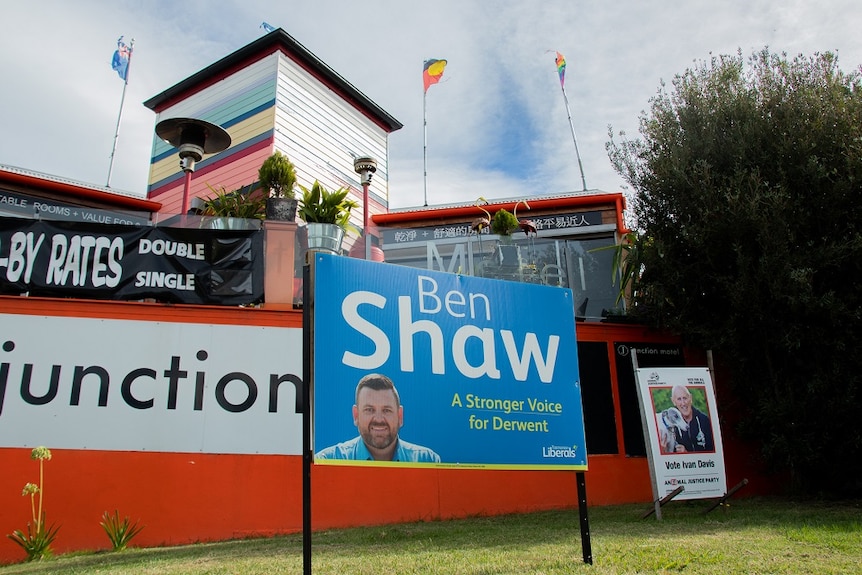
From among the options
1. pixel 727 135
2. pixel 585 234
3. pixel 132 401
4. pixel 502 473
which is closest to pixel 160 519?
pixel 132 401

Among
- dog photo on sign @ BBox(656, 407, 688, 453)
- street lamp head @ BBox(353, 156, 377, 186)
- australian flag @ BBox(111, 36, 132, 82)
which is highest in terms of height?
australian flag @ BBox(111, 36, 132, 82)

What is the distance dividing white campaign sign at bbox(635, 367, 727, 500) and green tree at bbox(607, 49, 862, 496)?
1276mm

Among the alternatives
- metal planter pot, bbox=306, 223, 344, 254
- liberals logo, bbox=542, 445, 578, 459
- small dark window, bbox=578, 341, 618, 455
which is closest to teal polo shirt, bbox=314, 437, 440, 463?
liberals logo, bbox=542, 445, 578, 459

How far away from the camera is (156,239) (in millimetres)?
7852

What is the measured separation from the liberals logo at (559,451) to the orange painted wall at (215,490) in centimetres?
351

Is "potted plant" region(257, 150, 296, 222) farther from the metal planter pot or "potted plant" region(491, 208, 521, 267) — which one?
"potted plant" region(491, 208, 521, 267)

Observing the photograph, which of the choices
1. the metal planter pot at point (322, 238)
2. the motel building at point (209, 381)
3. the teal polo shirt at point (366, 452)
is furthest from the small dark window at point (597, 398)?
the teal polo shirt at point (366, 452)

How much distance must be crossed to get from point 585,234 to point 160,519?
390 inches

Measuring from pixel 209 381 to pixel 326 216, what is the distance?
264 centimetres

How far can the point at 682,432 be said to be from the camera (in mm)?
7344

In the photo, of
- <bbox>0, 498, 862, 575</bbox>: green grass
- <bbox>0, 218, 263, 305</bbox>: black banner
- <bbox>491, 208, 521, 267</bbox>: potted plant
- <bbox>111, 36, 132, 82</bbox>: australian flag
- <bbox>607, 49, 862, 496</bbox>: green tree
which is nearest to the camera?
<bbox>0, 498, 862, 575</bbox>: green grass

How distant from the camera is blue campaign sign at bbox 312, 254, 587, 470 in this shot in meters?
3.70

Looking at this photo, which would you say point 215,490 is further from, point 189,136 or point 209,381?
point 189,136

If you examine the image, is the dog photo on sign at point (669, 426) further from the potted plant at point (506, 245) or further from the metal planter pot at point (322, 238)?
the metal planter pot at point (322, 238)
